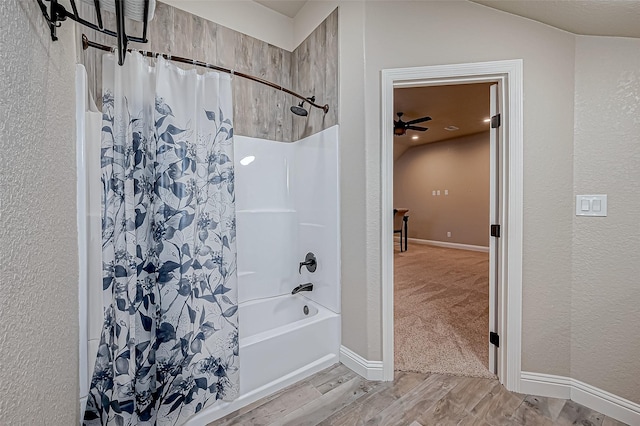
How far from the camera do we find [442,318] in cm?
277

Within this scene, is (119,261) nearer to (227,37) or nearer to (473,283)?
(227,37)

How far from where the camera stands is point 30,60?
1.95 ft

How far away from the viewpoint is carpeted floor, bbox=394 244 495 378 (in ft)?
6.70

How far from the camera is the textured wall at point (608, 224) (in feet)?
4.81

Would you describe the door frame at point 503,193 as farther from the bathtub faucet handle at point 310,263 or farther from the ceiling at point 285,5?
the ceiling at point 285,5

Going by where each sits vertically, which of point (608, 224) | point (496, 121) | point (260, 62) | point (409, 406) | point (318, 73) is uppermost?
point (260, 62)

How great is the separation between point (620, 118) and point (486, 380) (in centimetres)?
177

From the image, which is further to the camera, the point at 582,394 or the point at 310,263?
the point at 310,263

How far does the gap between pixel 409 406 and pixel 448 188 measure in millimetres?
6105

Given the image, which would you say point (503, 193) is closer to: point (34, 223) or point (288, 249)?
point (288, 249)

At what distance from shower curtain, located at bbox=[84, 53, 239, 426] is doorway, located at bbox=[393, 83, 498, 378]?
1388mm

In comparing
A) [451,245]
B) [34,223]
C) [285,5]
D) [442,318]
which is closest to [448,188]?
[451,245]

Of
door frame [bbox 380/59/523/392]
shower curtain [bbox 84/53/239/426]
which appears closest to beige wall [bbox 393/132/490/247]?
door frame [bbox 380/59/523/392]

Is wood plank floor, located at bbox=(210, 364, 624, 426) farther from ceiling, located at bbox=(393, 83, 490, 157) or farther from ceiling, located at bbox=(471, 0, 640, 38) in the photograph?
ceiling, located at bbox=(393, 83, 490, 157)
